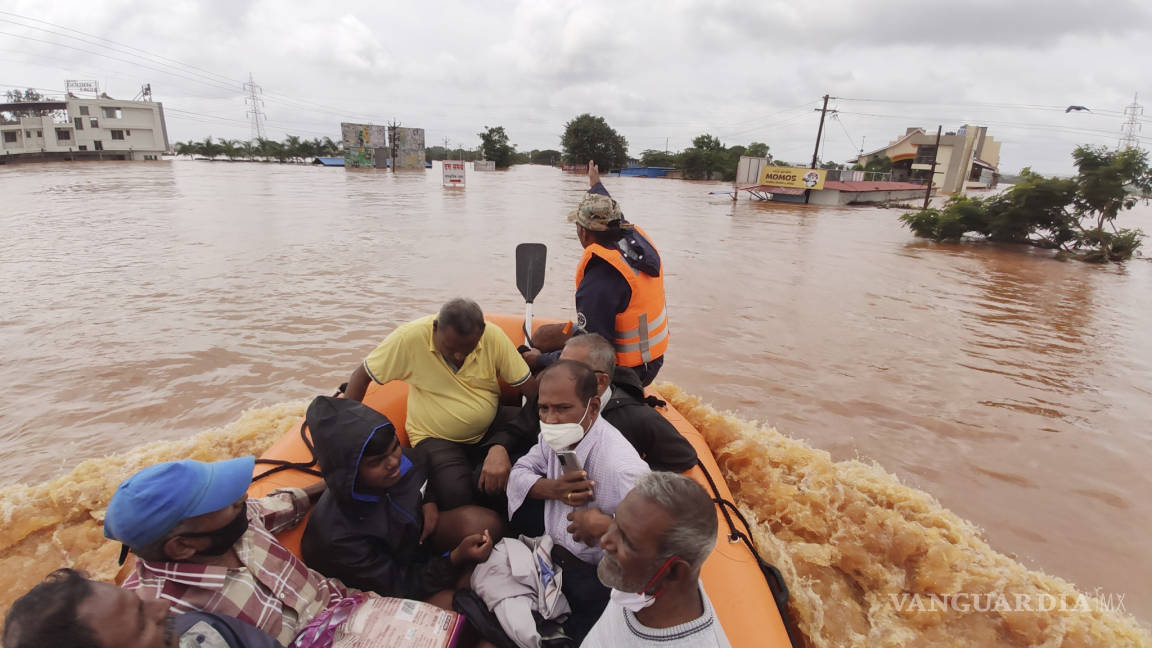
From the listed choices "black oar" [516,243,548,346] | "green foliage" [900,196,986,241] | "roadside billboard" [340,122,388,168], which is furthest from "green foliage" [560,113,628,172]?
"black oar" [516,243,548,346]

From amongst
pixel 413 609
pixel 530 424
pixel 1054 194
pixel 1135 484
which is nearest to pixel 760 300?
pixel 1135 484

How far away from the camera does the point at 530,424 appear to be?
2266 millimetres

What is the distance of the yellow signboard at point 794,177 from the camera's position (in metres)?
26.1

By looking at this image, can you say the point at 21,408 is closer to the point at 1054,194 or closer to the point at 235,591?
the point at 235,591

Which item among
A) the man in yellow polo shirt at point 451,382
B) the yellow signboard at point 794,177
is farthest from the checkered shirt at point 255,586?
the yellow signboard at point 794,177

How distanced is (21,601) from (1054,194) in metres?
19.7

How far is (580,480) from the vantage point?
1633 millimetres

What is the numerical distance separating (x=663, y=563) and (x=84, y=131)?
55.1m

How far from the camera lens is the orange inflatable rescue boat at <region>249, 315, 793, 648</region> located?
160cm

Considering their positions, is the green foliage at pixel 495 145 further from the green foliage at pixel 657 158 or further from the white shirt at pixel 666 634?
the white shirt at pixel 666 634

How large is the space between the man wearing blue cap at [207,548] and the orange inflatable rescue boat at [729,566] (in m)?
0.36

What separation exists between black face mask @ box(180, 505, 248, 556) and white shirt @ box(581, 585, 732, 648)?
925 mm
